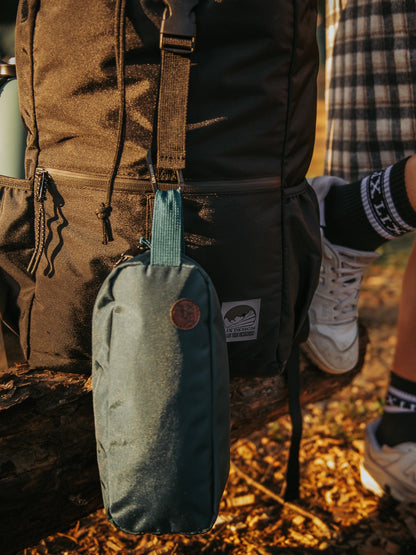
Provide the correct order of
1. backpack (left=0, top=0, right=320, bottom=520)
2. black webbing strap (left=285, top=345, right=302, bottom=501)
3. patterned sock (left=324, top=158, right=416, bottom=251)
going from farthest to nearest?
black webbing strap (left=285, top=345, right=302, bottom=501)
patterned sock (left=324, top=158, right=416, bottom=251)
backpack (left=0, top=0, right=320, bottom=520)

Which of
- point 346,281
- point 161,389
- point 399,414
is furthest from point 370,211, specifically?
point 161,389

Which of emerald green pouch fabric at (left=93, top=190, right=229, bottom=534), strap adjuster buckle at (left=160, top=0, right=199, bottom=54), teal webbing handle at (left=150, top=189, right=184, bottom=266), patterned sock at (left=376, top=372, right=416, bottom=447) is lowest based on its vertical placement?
patterned sock at (left=376, top=372, right=416, bottom=447)

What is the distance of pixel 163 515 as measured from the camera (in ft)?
3.34

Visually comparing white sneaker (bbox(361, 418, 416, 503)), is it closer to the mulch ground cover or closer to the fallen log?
the mulch ground cover

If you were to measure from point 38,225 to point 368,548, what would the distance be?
129 centimetres

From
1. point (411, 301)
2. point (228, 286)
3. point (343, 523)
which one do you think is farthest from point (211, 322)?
point (343, 523)

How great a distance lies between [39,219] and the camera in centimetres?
125

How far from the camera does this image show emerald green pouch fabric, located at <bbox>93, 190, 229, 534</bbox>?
988mm

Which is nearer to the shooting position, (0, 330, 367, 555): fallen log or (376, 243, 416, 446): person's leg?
(0, 330, 367, 555): fallen log

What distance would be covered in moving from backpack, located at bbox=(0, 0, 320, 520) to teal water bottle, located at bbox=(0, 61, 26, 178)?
0.06m

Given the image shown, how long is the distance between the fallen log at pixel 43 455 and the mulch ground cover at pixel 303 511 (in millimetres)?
230

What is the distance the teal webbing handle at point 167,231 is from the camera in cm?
103

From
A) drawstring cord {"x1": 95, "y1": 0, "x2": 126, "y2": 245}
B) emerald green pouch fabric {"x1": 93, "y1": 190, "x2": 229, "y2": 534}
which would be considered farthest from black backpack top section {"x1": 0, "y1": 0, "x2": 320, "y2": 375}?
emerald green pouch fabric {"x1": 93, "y1": 190, "x2": 229, "y2": 534}

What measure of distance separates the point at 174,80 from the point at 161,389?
637mm
